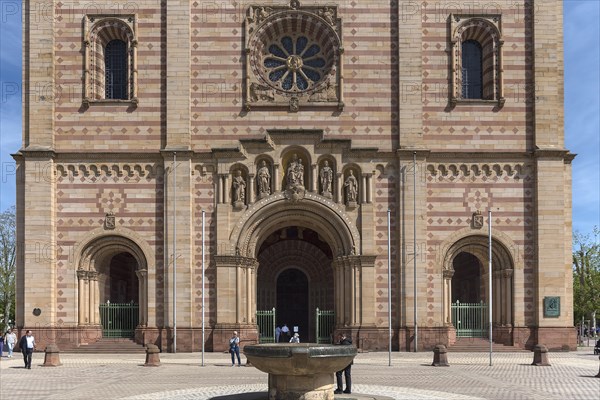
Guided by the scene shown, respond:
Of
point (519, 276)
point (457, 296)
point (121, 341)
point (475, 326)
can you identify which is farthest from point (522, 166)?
point (121, 341)

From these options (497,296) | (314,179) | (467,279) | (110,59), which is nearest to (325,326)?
(314,179)

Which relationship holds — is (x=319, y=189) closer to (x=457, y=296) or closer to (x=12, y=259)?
(x=457, y=296)

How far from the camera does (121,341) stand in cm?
3741

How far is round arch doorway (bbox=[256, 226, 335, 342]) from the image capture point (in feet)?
141

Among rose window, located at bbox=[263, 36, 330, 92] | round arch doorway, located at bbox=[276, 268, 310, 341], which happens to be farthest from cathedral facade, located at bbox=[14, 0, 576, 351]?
round arch doorway, located at bbox=[276, 268, 310, 341]

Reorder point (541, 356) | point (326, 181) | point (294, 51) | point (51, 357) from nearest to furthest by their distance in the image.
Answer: point (541, 356), point (51, 357), point (326, 181), point (294, 51)

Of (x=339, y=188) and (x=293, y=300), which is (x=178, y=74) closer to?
(x=339, y=188)

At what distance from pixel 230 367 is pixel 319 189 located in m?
10.8

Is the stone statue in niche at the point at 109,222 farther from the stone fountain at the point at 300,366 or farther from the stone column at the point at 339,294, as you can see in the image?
the stone fountain at the point at 300,366

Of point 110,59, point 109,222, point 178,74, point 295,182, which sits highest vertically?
point 110,59

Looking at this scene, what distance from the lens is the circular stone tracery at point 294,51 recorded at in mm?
38375

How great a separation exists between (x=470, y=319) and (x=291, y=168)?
12032 millimetres

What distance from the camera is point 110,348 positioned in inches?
1452

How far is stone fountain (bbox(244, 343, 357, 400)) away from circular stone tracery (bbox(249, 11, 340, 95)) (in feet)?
72.4
